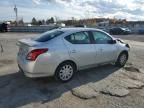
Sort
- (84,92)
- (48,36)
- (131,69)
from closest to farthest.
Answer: (84,92) < (48,36) < (131,69)

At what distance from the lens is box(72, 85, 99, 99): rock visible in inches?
228

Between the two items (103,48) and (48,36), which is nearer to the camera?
(48,36)

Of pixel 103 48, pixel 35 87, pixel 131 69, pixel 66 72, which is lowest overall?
pixel 35 87

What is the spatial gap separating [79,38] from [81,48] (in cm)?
33

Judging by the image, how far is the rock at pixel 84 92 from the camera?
5.79m

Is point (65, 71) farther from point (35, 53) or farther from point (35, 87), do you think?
point (35, 53)

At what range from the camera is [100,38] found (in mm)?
Result: 7898

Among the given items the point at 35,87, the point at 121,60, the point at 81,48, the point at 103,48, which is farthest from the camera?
the point at 121,60

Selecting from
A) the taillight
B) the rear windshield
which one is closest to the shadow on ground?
the taillight

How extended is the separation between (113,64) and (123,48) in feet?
2.41

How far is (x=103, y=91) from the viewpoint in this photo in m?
6.15

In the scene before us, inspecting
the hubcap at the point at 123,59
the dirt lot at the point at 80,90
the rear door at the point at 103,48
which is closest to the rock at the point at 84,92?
the dirt lot at the point at 80,90

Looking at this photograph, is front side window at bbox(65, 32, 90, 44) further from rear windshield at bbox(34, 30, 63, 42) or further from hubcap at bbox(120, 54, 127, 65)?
hubcap at bbox(120, 54, 127, 65)

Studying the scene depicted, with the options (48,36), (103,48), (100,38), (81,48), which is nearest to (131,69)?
(103,48)
